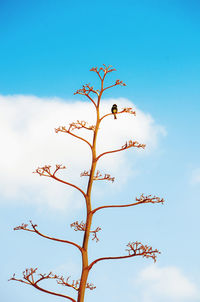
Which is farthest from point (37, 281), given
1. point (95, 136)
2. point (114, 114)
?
point (114, 114)

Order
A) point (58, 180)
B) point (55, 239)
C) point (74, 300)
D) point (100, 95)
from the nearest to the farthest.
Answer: point (74, 300) → point (55, 239) → point (58, 180) → point (100, 95)

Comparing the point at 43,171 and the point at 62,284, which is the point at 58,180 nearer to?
the point at 43,171

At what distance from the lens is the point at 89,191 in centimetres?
693

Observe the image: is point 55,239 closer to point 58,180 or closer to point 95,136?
point 58,180

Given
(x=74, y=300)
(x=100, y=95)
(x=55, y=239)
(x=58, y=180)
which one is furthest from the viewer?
(x=100, y=95)

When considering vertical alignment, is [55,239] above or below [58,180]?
below

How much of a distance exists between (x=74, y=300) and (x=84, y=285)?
309 millimetres

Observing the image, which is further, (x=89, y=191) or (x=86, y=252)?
(x=89, y=191)

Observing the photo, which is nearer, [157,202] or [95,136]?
[157,202]

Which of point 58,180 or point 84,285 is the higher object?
point 58,180

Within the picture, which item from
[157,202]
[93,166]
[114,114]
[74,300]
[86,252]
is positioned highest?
[114,114]

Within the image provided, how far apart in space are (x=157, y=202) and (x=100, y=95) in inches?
109

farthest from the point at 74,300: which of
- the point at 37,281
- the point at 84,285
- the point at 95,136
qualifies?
the point at 95,136

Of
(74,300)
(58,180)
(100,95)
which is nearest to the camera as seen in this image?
(74,300)
